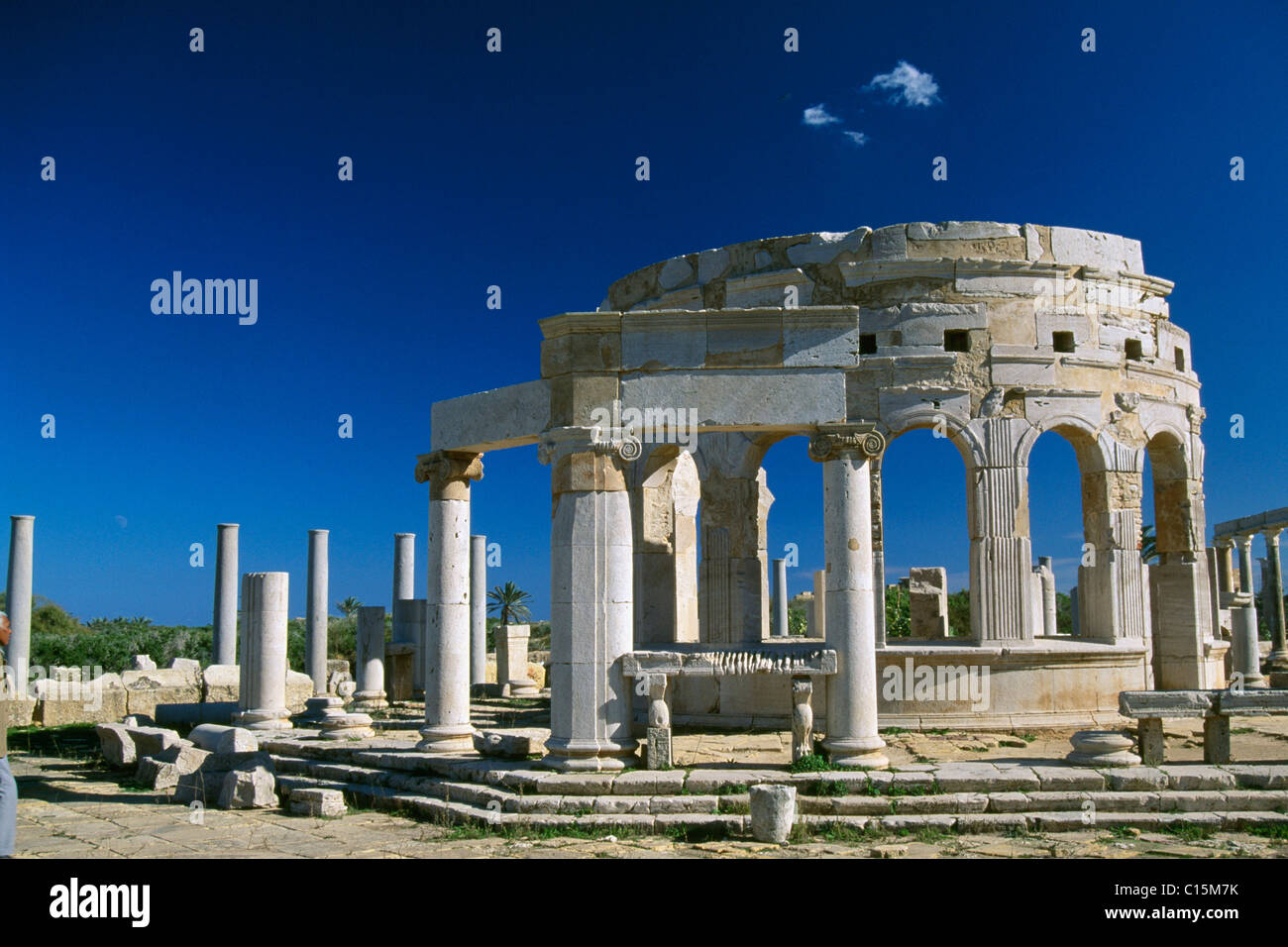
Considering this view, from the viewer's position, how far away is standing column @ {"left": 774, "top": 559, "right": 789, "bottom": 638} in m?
26.0

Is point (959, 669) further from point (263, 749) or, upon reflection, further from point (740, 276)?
point (263, 749)

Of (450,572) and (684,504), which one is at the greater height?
(684,504)

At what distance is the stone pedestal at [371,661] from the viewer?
21.2m

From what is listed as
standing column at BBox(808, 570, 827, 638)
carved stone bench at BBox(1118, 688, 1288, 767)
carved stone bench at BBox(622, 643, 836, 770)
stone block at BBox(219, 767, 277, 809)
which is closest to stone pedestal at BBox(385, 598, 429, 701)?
standing column at BBox(808, 570, 827, 638)

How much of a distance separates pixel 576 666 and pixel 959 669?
285 inches

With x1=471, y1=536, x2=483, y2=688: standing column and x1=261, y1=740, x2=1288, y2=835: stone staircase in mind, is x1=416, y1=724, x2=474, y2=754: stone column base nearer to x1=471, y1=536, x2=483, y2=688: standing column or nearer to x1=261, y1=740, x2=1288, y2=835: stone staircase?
x1=261, y1=740, x2=1288, y2=835: stone staircase

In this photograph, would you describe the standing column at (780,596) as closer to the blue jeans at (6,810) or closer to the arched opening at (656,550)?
the arched opening at (656,550)

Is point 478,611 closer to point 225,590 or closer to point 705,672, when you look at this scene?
point 225,590

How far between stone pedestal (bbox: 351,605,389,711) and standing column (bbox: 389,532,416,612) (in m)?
2.64

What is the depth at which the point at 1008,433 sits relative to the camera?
1644 centimetres

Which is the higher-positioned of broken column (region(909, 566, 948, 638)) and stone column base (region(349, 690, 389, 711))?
broken column (region(909, 566, 948, 638))
